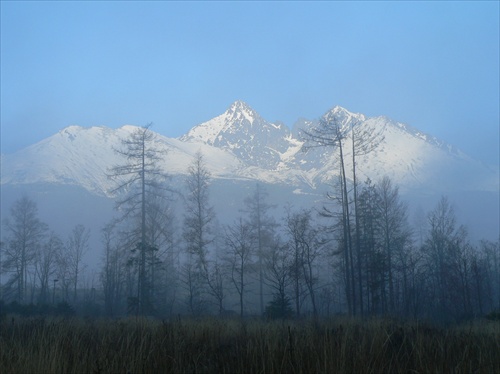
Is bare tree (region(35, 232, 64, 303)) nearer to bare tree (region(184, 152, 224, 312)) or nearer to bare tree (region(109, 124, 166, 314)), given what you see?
bare tree (region(184, 152, 224, 312))

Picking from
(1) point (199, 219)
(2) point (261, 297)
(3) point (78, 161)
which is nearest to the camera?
(1) point (199, 219)

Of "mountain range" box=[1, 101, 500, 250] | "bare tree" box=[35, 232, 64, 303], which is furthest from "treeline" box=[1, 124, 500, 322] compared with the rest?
"mountain range" box=[1, 101, 500, 250]

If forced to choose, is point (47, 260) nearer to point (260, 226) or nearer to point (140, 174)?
point (140, 174)

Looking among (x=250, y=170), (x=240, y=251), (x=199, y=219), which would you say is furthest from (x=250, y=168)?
(x=240, y=251)

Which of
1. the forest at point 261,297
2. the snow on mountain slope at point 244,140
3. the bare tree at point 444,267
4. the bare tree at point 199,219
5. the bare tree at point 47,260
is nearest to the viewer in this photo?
the forest at point 261,297

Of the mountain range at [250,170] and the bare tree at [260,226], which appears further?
the mountain range at [250,170]

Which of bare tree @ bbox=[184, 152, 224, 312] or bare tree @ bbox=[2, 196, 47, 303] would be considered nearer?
bare tree @ bbox=[184, 152, 224, 312]

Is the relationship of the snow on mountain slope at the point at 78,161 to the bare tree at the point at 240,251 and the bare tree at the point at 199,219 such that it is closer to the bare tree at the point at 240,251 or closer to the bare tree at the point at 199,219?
the bare tree at the point at 199,219

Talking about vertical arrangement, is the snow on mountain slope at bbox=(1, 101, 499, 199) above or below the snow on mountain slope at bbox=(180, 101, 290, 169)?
below

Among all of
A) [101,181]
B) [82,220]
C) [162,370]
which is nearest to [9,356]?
[162,370]

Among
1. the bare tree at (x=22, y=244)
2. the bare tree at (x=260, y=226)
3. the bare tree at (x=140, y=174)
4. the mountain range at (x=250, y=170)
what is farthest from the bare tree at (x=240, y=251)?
the mountain range at (x=250, y=170)

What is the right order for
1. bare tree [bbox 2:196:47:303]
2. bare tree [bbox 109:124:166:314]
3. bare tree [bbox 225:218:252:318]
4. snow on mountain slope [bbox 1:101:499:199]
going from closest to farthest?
bare tree [bbox 225:218:252:318]
bare tree [bbox 109:124:166:314]
bare tree [bbox 2:196:47:303]
snow on mountain slope [bbox 1:101:499:199]

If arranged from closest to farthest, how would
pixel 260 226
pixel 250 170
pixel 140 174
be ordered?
pixel 140 174
pixel 260 226
pixel 250 170

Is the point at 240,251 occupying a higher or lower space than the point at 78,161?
lower
